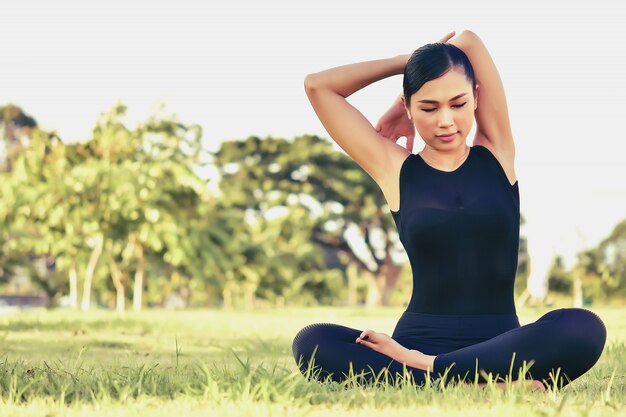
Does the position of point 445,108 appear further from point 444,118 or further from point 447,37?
point 447,37

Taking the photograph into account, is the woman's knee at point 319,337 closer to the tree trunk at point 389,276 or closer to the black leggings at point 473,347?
the black leggings at point 473,347

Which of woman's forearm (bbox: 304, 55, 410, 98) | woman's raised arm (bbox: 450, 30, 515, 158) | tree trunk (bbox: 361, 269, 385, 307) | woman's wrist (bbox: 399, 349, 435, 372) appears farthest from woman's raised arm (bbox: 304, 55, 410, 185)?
tree trunk (bbox: 361, 269, 385, 307)

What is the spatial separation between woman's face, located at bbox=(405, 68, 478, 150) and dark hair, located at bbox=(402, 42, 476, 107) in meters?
0.03

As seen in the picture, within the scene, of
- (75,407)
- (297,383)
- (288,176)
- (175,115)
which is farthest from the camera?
(288,176)

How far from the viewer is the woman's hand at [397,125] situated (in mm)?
4328

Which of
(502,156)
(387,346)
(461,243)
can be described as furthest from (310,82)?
(387,346)

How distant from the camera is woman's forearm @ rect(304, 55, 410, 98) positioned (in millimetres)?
4340

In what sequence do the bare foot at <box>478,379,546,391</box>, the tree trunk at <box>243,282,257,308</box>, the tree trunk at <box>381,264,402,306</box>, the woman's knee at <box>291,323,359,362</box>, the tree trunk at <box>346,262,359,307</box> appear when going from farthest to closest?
the tree trunk at <box>346,262,359,307</box> → the tree trunk at <box>381,264,402,306</box> → the tree trunk at <box>243,282,257,308</box> → the woman's knee at <box>291,323,359,362</box> → the bare foot at <box>478,379,546,391</box>

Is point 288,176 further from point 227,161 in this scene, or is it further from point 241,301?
point 241,301

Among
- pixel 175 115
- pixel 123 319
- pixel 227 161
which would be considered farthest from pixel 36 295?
pixel 123 319

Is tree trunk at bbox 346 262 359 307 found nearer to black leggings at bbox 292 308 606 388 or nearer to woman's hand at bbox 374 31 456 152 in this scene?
woman's hand at bbox 374 31 456 152

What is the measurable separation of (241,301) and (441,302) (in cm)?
3577

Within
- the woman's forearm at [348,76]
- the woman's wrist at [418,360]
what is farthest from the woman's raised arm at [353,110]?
the woman's wrist at [418,360]

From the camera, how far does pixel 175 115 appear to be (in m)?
22.3
